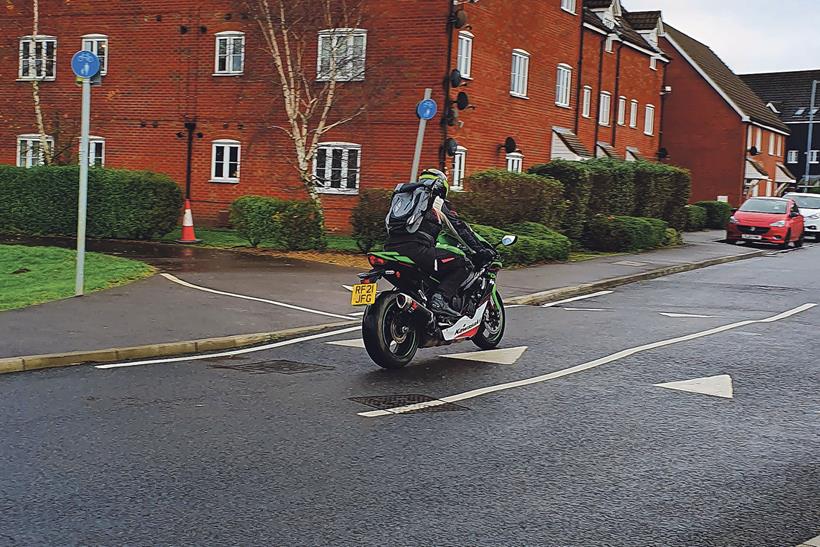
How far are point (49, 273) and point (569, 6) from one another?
78.0ft

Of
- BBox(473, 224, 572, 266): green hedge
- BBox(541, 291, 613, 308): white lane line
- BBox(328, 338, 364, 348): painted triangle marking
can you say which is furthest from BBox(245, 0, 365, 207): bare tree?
BBox(328, 338, 364, 348): painted triangle marking

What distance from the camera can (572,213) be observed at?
2464 cm

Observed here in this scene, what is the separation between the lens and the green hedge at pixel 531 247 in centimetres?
1944

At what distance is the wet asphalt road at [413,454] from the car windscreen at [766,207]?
2191 cm

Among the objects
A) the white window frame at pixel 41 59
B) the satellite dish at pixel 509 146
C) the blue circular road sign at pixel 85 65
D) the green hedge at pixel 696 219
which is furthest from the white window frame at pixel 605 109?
the blue circular road sign at pixel 85 65

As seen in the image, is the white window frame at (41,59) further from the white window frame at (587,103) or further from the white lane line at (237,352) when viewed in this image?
the white lane line at (237,352)

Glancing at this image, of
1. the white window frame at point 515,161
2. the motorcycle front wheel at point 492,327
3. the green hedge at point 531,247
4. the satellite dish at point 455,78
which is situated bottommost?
the motorcycle front wheel at point 492,327

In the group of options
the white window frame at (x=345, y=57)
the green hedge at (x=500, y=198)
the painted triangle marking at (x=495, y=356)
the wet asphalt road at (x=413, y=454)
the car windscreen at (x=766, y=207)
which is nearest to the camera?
the wet asphalt road at (x=413, y=454)

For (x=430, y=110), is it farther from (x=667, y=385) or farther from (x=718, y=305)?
(x=667, y=385)

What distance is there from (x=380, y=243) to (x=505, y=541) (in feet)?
53.1

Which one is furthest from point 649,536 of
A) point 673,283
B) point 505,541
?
point 673,283

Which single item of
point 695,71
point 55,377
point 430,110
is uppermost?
point 695,71

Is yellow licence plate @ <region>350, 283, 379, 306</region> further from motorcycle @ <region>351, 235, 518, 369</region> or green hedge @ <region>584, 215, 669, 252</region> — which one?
green hedge @ <region>584, 215, 669, 252</region>

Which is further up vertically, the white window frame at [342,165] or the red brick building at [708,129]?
the red brick building at [708,129]
